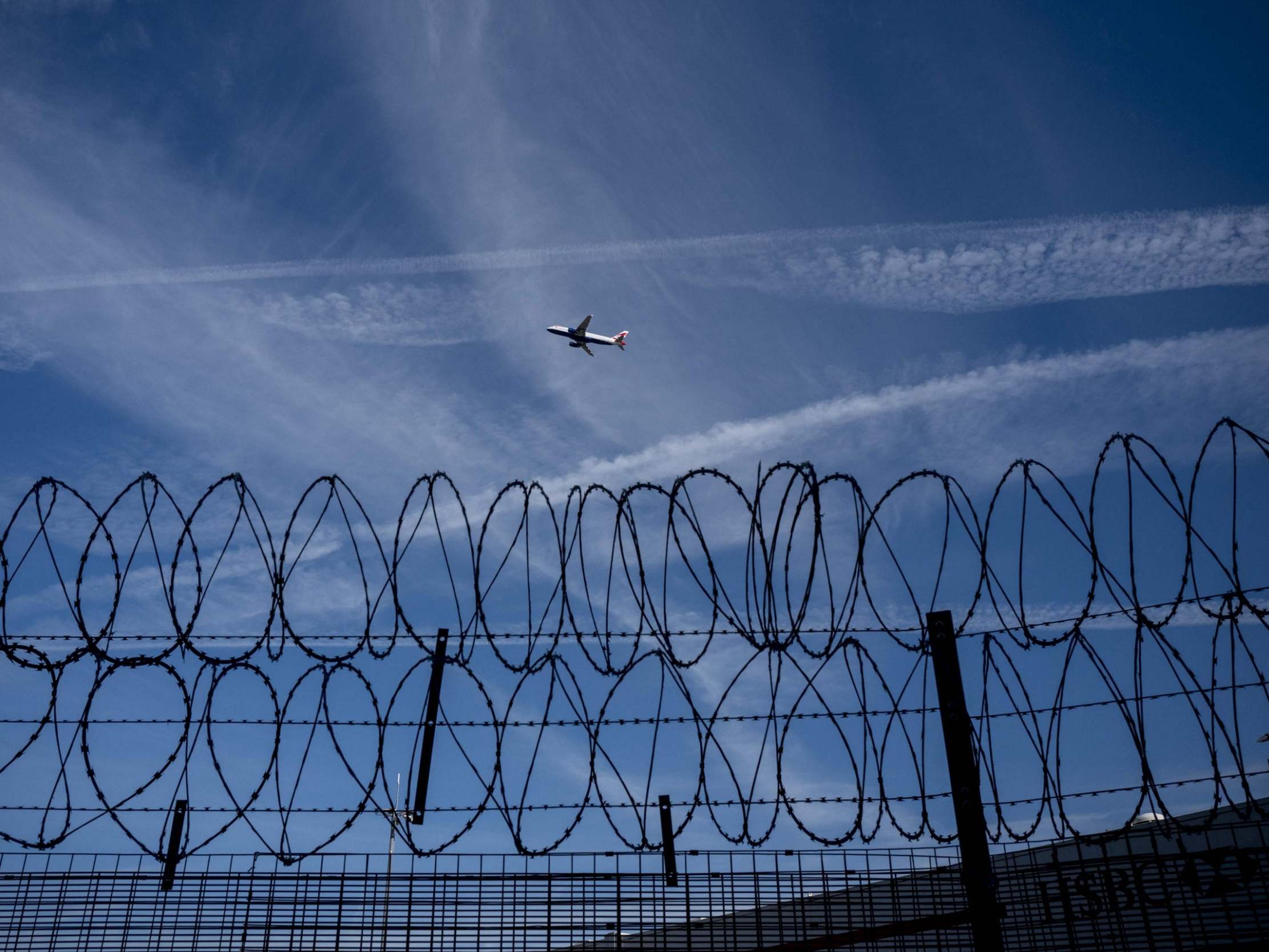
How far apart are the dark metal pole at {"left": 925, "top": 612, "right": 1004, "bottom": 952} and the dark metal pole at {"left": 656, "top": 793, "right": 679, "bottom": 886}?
316 cm

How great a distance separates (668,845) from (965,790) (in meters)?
3.42

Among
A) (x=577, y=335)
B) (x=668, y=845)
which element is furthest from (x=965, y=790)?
(x=577, y=335)

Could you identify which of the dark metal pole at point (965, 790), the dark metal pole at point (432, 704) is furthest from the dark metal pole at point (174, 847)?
the dark metal pole at point (965, 790)

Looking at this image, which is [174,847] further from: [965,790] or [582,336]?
[582,336]

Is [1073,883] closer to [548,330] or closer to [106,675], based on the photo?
[106,675]

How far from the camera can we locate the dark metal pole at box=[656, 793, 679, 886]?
1083 cm

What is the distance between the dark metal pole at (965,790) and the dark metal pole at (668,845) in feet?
10.4

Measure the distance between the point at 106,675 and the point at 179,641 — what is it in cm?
82

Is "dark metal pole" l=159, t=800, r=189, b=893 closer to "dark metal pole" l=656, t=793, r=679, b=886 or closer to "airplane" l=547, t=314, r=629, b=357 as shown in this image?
"dark metal pole" l=656, t=793, r=679, b=886

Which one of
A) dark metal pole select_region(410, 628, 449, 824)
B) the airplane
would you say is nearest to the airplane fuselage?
the airplane

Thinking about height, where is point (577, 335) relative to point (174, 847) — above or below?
above

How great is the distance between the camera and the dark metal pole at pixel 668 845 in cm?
1083

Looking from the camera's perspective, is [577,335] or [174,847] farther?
[577,335]

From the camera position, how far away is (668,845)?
35.5 ft
